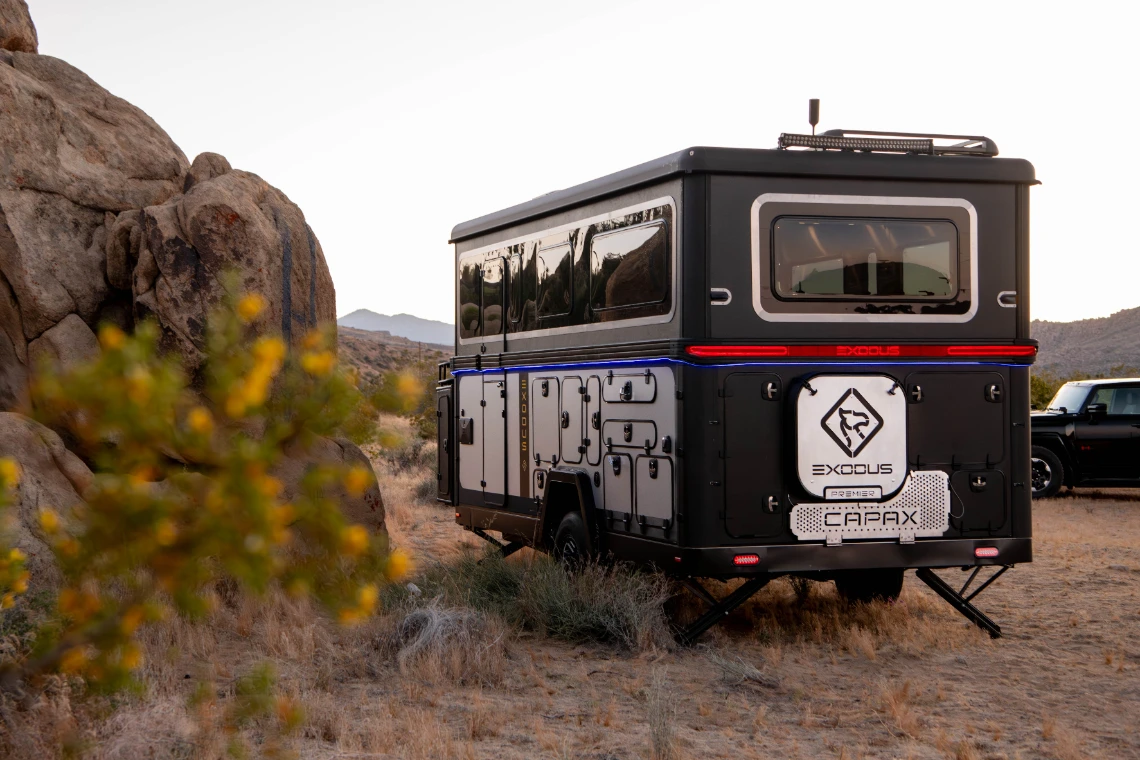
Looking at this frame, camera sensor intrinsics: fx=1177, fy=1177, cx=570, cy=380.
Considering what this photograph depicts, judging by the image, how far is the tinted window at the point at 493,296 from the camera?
410 inches

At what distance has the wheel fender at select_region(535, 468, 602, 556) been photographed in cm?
862

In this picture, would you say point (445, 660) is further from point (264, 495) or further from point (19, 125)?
point (19, 125)

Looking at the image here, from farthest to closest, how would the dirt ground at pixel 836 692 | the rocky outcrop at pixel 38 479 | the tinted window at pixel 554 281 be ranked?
1. the tinted window at pixel 554 281
2. the rocky outcrop at pixel 38 479
3. the dirt ground at pixel 836 692

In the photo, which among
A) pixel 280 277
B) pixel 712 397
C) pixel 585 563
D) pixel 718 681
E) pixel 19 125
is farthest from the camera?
pixel 280 277

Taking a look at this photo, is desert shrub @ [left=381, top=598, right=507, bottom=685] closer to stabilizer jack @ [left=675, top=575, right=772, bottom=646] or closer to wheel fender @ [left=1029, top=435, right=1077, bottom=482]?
stabilizer jack @ [left=675, top=575, right=772, bottom=646]

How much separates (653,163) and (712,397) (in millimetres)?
1669

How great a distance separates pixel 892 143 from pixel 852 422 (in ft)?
6.38

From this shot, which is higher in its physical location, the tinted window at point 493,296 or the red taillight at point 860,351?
the tinted window at point 493,296

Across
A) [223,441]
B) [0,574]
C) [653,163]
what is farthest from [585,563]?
[223,441]

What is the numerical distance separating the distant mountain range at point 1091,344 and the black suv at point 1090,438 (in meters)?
43.8

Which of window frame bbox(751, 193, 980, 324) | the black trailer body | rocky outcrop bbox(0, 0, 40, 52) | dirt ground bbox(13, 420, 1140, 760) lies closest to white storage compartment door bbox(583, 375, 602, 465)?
the black trailer body

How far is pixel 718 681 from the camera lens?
7.06 m

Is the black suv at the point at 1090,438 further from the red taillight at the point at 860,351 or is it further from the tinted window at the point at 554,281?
the tinted window at the point at 554,281


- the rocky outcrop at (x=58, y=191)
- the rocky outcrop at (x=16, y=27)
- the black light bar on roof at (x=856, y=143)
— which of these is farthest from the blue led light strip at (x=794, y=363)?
the rocky outcrop at (x=16, y=27)
